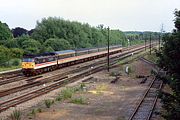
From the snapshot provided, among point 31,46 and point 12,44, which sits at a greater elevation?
point 12,44

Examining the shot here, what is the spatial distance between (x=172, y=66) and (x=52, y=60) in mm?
40734

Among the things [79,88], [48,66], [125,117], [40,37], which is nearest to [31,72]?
[48,66]

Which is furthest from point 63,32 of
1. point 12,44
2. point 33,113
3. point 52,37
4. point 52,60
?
point 33,113

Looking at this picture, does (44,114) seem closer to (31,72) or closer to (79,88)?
(79,88)

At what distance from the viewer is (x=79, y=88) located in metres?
38.8

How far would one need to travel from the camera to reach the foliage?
51.3 ft

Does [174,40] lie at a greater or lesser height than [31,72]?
greater

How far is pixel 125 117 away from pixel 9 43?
6634 centimetres

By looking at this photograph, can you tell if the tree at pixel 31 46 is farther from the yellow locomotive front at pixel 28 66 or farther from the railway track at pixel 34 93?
the railway track at pixel 34 93

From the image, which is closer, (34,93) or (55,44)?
(34,93)

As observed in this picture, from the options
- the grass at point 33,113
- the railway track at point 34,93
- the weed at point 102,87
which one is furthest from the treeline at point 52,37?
the grass at point 33,113

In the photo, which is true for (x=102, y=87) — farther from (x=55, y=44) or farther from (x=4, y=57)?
(x=55, y=44)

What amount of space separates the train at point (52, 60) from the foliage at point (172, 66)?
3271 centimetres

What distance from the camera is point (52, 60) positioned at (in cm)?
5600
